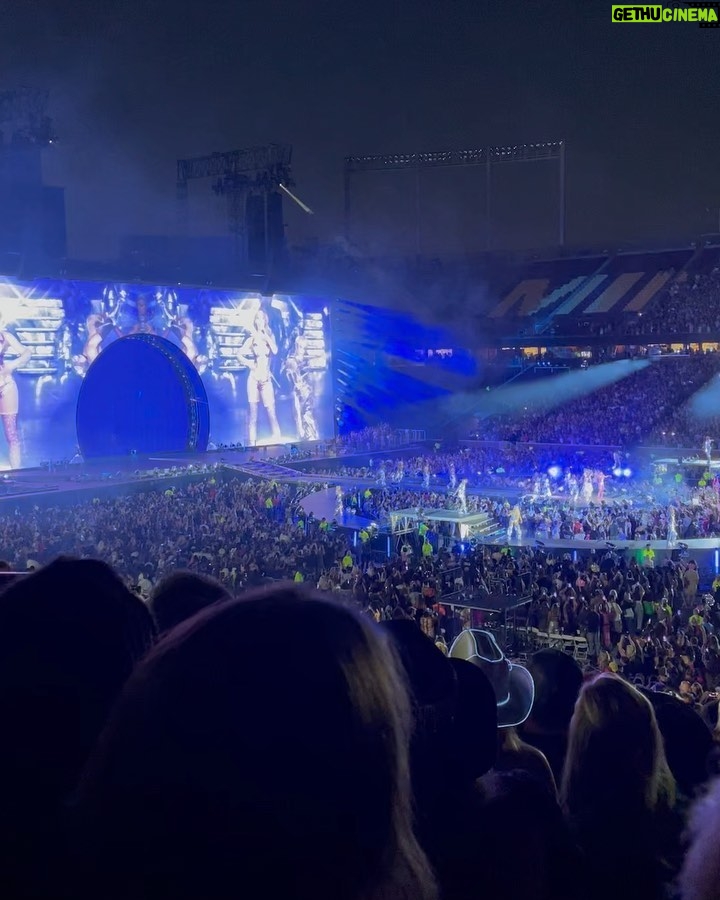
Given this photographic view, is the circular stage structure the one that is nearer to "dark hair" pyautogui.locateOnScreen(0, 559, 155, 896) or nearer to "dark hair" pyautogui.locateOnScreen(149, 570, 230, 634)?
"dark hair" pyautogui.locateOnScreen(149, 570, 230, 634)

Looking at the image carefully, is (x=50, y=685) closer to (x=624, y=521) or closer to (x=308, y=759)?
(x=308, y=759)

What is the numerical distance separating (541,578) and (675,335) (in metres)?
30.3

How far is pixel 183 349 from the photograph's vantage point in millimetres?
34781

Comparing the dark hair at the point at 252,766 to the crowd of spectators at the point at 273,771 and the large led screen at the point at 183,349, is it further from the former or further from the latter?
the large led screen at the point at 183,349

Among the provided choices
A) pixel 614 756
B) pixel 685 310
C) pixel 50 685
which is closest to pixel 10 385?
pixel 614 756

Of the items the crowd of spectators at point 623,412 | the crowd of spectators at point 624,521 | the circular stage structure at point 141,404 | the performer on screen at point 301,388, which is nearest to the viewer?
the crowd of spectators at point 624,521

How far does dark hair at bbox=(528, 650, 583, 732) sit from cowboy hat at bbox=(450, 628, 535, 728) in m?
0.39

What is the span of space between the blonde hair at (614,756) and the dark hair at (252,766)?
127cm

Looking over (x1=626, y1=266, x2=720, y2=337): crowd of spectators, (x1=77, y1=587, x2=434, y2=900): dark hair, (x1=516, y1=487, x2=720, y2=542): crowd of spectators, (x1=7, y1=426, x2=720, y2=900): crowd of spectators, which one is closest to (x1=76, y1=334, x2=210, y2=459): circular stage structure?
(x1=516, y1=487, x2=720, y2=542): crowd of spectators

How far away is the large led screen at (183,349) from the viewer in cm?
2903

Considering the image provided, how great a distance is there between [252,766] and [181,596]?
160 centimetres

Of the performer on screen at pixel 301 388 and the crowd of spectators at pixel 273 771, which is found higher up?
the performer on screen at pixel 301 388

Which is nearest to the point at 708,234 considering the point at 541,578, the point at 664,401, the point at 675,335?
the point at 675,335

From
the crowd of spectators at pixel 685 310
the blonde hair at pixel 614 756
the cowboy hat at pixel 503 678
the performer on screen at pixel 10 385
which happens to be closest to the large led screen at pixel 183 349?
the performer on screen at pixel 10 385
